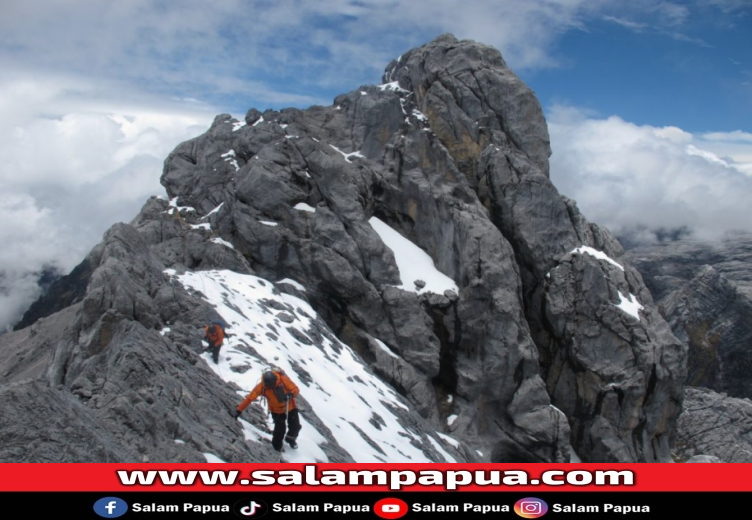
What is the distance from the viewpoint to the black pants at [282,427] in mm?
14641

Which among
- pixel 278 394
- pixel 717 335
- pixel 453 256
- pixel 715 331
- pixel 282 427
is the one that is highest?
pixel 715 331

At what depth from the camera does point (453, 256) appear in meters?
43.2

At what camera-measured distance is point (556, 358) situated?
4641 cm

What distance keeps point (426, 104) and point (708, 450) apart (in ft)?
150

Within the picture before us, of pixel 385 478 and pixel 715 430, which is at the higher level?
pixel 715 430

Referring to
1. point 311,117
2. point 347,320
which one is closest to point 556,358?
point 347,320
